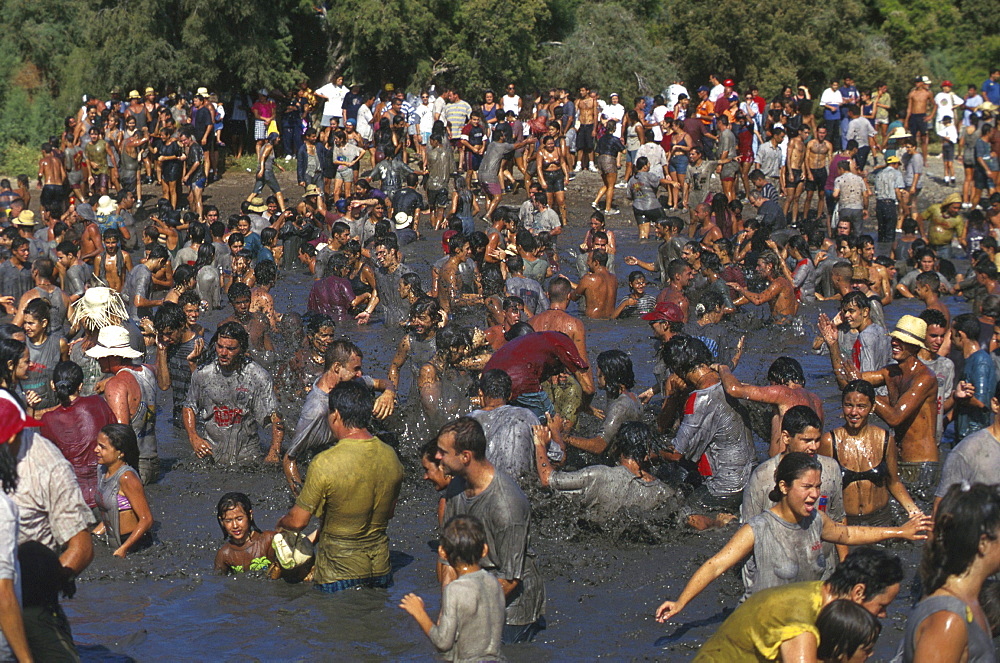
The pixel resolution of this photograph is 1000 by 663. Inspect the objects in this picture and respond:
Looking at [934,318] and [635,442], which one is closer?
[635,442]

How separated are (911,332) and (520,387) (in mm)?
2704

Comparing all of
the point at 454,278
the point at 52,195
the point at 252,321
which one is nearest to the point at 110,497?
the point at 252,321

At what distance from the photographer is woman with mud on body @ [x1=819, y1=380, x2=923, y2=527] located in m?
7.36

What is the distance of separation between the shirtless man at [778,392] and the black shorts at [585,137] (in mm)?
16031

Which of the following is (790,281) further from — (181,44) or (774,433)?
(181,44)

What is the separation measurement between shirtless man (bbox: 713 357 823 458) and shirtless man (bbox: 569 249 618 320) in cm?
609

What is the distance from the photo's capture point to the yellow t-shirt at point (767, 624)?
458cm

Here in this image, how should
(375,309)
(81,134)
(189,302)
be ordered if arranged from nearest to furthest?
1. (189,302)
2. (375,309)
3. (81,134)

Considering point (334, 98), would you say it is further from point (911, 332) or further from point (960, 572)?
point (960, 572)

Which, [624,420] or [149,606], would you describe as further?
[624,420]

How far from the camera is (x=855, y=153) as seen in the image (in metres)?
21.8

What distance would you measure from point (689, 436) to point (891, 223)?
13077 mm

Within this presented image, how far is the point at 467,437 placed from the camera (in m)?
5.90

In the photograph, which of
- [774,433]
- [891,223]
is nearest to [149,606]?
[774,433]
